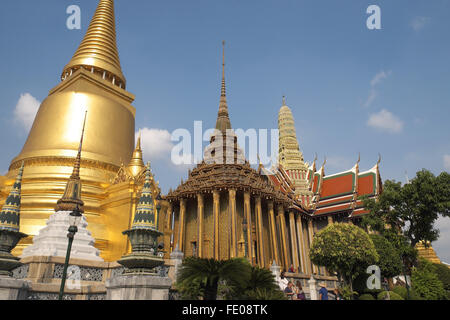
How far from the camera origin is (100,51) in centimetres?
2366

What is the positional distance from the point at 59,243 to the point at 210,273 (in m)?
6.64

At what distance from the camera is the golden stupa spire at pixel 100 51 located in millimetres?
22812

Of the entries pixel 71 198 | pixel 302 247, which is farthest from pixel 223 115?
pixel 71 198

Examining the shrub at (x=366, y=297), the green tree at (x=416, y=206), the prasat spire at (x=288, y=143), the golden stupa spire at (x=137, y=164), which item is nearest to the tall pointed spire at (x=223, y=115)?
the prasat spire at (x=288, y=143)

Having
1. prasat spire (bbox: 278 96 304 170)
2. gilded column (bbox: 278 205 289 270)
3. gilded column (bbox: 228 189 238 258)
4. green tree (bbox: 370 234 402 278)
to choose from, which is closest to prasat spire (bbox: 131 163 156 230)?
gilded column (bbox: 228 189 238 258)

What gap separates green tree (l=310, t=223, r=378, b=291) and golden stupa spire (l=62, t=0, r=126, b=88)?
17.7 meters

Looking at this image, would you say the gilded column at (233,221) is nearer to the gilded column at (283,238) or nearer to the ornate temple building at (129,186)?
the ornate temple building at (129,186)

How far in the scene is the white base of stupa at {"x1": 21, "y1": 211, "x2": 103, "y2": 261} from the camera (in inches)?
420

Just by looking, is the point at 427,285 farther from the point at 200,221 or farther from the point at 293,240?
the point at 200,221

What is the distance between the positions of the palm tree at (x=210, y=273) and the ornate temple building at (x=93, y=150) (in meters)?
7.79
